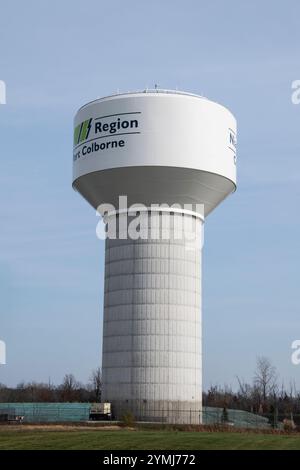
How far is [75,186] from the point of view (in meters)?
48.0

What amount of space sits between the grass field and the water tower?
9.25 meters

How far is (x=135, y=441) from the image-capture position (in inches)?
1233

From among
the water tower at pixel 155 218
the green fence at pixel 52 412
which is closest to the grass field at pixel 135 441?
the water tower at pixel 155 218

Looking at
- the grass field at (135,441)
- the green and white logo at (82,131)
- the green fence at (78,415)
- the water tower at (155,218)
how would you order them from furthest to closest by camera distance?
the green fence at (78,415) → the green and white logo at (82,131) → the water tower at (155,218) → the grass field at (135,441)

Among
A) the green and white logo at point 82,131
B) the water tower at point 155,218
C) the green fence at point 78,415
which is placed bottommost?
the green fence at point 78,415

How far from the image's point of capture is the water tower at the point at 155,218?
1759 inches

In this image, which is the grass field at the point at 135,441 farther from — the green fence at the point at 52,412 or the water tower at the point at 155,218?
the green fence at the point at 52,412

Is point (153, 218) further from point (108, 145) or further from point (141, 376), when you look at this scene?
point (141, 376)

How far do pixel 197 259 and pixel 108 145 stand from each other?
30.5 feet

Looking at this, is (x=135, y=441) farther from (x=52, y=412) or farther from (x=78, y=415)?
(x=52, y=412)

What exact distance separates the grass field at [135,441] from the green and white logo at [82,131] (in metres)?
18.7

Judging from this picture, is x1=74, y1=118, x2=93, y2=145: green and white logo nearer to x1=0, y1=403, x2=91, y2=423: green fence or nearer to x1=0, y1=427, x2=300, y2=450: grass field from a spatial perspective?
x1=0, y1=403, x2=91, y2=423: green fence
